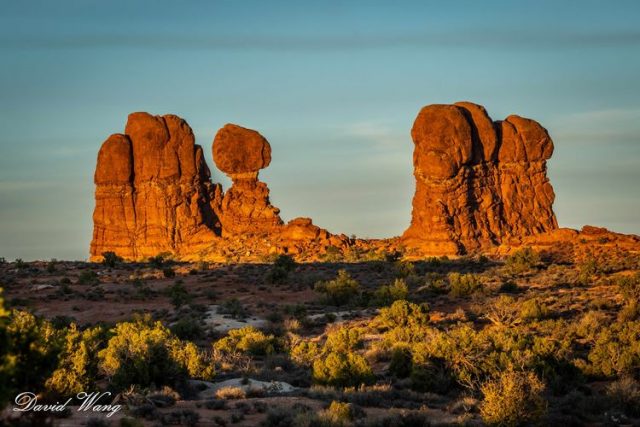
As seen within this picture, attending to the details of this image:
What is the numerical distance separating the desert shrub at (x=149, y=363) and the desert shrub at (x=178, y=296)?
17950 mm

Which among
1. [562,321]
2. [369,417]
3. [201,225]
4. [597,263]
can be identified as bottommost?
[369,417]

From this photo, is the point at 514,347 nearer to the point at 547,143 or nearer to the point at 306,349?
the point at 306,349

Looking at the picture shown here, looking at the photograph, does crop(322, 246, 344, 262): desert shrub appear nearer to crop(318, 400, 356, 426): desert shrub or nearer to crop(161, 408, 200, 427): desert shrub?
crop(318, 400, 356, 426): desert shrub

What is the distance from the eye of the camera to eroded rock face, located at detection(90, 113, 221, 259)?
83.1 m

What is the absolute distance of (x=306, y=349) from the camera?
27.0 m

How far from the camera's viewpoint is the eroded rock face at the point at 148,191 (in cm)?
8306

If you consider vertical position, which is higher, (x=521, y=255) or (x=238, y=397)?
(x=521, y=255)

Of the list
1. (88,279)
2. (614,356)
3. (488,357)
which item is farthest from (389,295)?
(88,279)

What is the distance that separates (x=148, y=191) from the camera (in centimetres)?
8456

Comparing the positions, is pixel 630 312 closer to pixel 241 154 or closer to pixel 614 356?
pixel 614 356

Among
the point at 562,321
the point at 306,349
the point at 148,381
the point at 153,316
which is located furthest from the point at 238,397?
the point at 153,316

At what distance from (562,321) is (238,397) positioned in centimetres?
1563

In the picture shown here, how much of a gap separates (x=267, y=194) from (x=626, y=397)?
6312 centimetres

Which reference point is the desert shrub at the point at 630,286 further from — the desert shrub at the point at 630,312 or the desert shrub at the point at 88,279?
the desert shrub at the point at 88,279
